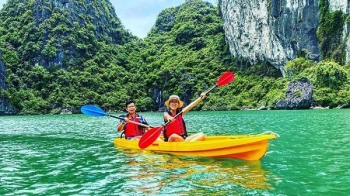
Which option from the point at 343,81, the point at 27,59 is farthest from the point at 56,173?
the point at 27,59

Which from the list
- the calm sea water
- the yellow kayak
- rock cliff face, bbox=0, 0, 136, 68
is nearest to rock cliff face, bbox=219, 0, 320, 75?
rock cliff face, bbox=0, 0, 136, 68

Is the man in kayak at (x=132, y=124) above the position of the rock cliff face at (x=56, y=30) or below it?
below

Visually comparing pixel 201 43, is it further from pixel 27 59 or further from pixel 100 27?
pixel 27 59

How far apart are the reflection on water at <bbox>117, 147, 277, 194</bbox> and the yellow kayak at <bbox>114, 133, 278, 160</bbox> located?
0.15 metres

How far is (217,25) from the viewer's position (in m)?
103

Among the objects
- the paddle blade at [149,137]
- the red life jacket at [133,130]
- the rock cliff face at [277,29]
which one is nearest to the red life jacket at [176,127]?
the paddle blade at [149,137]

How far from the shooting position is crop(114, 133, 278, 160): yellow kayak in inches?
345

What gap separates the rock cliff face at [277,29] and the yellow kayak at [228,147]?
5703cm

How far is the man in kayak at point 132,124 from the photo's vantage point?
11609 millimetres

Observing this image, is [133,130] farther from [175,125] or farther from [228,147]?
[228,147]

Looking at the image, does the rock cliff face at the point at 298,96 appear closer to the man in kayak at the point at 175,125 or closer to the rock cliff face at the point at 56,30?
the man in kayak at the point at 175,125

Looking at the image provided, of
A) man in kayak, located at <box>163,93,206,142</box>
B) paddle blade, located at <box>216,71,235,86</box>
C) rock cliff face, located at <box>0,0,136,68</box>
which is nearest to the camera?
man in kayak, located at <box>163,93,206,142</box>

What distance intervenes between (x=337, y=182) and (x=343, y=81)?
54.1 m

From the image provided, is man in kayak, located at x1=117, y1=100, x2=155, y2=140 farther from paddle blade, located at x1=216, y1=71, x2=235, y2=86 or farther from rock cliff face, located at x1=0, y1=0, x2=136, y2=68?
rock cliff face, located at x1=0, y1=0, x2=136, y2=68
